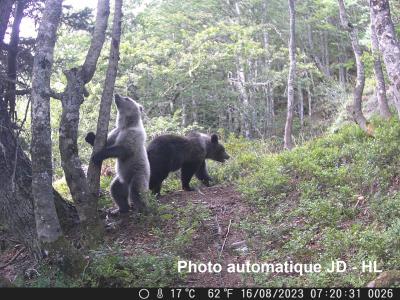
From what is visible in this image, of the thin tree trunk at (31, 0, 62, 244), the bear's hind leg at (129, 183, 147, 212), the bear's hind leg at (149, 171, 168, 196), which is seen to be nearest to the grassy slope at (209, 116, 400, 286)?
the bear's hind leg at (149, 171, 168, 196)

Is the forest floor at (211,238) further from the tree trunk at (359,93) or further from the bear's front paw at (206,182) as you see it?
the tree trunk at (359,93)

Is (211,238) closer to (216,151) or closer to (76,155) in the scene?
(76,155)

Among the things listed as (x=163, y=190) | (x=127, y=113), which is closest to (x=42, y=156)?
(x=127, y=113)

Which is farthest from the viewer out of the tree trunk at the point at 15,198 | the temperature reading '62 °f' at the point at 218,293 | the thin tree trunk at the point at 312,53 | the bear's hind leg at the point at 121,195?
the thin tree trunk at the point at 312,53

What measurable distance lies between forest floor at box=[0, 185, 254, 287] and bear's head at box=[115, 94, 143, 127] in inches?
71.5

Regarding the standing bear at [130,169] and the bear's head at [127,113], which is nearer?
the standing bear at [130,169]

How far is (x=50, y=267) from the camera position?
652 centimetres

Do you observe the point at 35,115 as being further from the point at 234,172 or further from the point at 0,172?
the point at 234,172

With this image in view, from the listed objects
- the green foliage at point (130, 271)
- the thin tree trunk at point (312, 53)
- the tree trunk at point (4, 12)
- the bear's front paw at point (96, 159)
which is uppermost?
the thin tree trunk at point (312, 53)

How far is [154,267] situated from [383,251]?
300 centimetres

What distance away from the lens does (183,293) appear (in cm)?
594

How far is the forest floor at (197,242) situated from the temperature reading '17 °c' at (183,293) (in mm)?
392

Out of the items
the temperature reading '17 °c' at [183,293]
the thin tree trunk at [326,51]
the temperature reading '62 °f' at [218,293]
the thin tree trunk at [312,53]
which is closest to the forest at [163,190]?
the temperature reading '17 °c' at [183,293]

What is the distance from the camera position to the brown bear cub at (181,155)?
10.9 metres
